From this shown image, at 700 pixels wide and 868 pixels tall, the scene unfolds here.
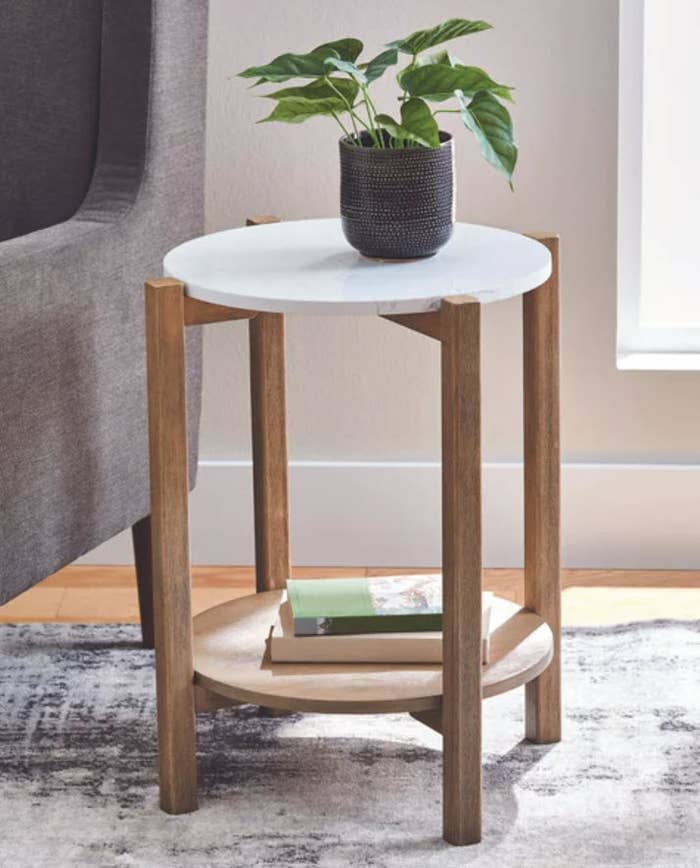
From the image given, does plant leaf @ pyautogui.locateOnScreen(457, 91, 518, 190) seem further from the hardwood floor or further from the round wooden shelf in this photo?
the hardwood floor

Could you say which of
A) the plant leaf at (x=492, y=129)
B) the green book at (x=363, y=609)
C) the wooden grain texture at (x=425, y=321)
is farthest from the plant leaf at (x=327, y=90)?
the green book at (x=363, y=609)

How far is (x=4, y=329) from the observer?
5.07ft

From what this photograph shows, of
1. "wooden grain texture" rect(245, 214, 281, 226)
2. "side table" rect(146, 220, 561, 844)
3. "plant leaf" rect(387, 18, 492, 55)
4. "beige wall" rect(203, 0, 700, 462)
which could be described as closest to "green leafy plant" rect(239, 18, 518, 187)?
"plant leaf" rect(387, 18, 492, 55)

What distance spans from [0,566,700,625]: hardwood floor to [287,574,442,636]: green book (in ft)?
1.69

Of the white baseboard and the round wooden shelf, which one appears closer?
the round wooden shelf

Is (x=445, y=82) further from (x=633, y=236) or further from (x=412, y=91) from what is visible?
(x=633, y=236)

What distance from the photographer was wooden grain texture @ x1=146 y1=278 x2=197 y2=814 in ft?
4.85

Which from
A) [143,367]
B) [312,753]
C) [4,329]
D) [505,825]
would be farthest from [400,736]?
[4,329]

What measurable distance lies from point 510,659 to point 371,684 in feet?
0.50

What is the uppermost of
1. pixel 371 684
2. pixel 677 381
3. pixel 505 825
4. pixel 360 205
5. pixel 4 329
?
pixel 360 205

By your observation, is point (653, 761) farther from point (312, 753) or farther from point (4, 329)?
point (4, 329)

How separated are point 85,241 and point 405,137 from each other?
374mm

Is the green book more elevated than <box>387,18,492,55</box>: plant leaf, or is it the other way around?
<box>387,18,492,55</box>: plant leaf

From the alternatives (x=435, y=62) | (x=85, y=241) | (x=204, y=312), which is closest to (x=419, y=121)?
(x=435, y=62)
